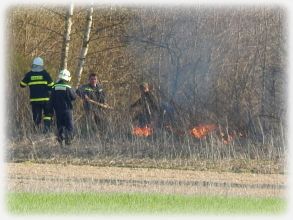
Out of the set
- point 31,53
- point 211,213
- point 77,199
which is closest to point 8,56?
point 31,53

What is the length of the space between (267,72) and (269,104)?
2.11 feet

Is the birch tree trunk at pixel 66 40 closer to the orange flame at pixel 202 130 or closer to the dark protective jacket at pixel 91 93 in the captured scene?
the dark protective jacket at pixel 91 93

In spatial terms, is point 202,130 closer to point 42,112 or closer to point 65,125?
point 65,125

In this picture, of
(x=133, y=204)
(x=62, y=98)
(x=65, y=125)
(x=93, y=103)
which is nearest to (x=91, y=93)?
(x=93, y=103)

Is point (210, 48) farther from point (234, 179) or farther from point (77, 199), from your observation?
point (77, 199)

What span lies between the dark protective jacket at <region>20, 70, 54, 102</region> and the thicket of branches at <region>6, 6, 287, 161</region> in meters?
0.60

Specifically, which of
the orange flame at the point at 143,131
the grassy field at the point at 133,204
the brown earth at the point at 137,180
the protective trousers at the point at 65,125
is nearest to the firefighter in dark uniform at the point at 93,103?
the orange flame at the point at 143,131

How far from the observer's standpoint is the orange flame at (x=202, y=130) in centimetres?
1442

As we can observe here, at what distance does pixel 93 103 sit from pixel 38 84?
3.63 ft

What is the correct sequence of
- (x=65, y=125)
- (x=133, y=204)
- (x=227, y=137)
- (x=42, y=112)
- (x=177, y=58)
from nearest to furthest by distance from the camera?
(x=133, y=204) → (x=65, y=125) → (x=227, y=137) → (x=42, y=112) → (x=177, y=58)

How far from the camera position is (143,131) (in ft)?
47.9

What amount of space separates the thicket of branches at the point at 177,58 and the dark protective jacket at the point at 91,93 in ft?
1.03

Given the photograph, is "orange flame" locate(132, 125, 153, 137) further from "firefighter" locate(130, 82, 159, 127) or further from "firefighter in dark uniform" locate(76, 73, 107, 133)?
"firefighter in dark uniform" locate(76, 73, 107, 133)

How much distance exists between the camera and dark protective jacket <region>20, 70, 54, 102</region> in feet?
48.5
